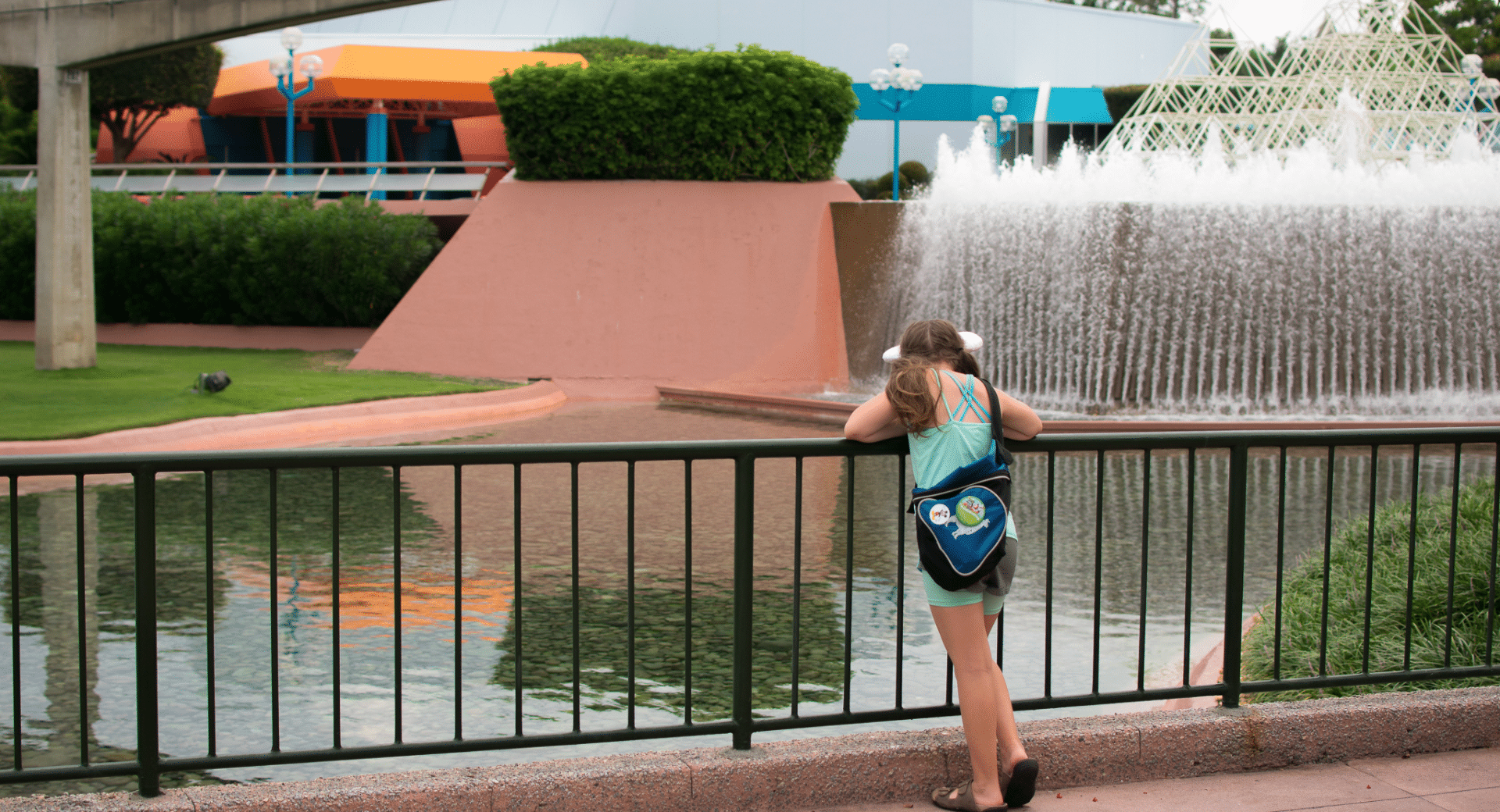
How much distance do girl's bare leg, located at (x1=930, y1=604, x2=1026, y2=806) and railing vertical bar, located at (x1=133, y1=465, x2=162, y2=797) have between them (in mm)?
2090

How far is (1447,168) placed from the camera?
1956cm

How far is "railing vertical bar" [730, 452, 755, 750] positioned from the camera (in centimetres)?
364

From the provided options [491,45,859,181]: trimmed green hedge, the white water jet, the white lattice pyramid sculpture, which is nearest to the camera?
the white water jet

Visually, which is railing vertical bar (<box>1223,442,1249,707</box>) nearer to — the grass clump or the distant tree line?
the grass clump

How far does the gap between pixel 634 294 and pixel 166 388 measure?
7015 millimetres

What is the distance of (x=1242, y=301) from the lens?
16.2 meters

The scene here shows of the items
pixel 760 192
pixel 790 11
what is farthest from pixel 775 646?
pixel 790 11

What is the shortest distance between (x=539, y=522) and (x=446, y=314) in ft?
37.8

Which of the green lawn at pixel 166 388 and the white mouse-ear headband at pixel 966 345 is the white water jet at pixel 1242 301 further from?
the white mouse-ear headband at pixel 966 345

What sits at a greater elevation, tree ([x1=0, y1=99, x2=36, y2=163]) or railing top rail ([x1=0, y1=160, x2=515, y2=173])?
tree ([x1=0, y1=99, x2=36, y2=163])

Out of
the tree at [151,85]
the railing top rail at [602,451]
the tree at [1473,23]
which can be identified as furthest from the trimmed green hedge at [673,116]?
the tree at [1473,23]

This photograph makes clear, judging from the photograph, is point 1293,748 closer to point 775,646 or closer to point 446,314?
point 775,646

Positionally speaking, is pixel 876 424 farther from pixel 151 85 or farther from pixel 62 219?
pixel 151 85

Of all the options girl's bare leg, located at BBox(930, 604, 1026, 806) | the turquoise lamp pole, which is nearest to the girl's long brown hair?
girl's bare leg, located at BBox(930, 604, 1026, 806)
